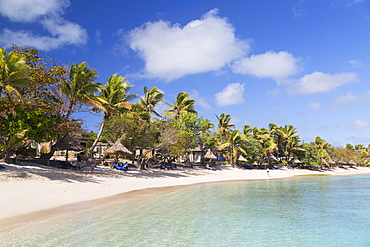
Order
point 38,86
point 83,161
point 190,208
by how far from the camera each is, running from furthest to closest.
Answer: point 83,161 → point 38,86 → point 190,208

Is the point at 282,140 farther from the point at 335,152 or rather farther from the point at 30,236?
the point at 30,236

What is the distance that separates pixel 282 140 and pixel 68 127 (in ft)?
148

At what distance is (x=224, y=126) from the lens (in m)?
48.1

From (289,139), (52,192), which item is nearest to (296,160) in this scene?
(289,139)

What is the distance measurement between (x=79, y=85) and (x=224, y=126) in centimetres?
3188

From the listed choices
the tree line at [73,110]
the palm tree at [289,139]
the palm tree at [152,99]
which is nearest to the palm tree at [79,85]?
the tree line at [73,110]

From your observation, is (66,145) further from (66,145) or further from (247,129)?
(247,129)

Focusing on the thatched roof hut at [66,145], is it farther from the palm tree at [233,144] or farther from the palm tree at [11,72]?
the palm tree at [233,144]

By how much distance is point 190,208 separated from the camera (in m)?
11.9

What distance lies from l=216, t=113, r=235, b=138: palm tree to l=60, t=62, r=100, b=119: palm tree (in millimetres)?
30060

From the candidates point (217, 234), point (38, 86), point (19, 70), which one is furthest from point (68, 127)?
point (217, 234)

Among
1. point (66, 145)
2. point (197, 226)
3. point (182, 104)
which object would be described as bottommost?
point (197, 226)

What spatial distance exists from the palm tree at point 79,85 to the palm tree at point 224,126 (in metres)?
30.1

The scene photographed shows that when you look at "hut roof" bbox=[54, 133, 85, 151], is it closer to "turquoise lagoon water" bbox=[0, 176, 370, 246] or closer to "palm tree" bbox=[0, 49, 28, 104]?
"palm tree" bbox=[0, 49, 28, 104]
